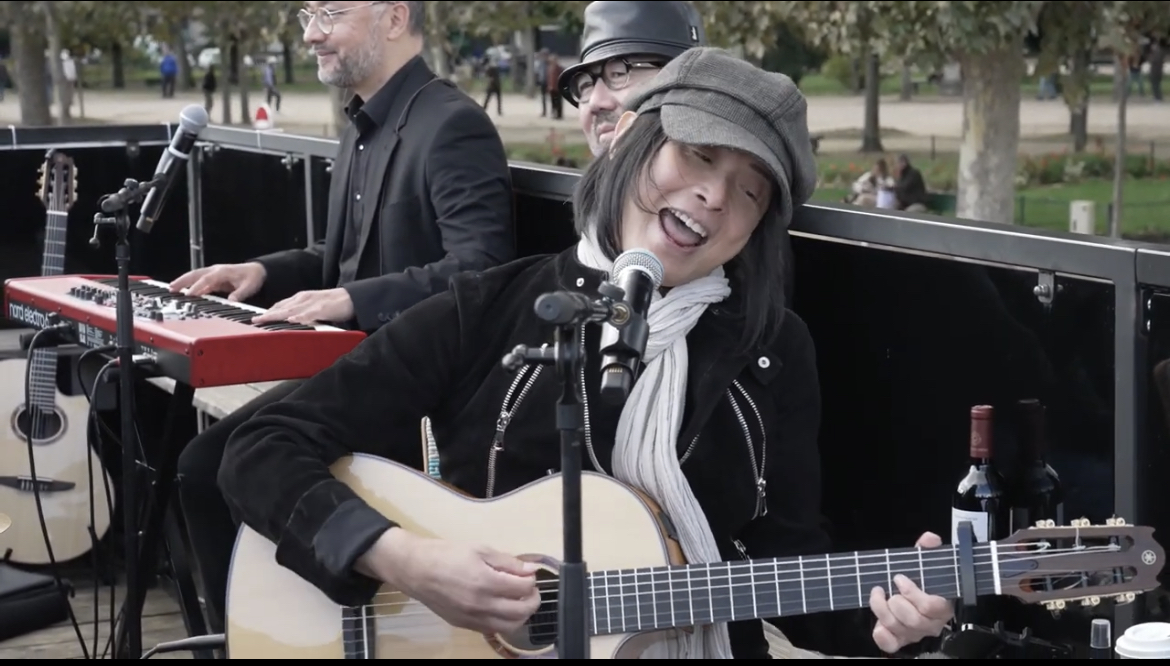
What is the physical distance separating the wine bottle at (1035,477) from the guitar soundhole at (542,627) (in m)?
0.90

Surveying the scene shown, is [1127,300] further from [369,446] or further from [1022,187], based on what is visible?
[1022,187]

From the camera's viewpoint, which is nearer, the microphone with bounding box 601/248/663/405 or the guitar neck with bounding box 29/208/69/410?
the microphone with bounding box 601/248/663/405

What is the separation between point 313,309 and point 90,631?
7.60 ft

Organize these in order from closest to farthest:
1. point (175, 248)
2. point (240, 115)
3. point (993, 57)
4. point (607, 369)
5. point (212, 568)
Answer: point (607, 369) → point (212, 568) → point (175, 248) → point (993, 57) → point (240, 115)

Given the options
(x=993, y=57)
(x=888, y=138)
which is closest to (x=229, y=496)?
(x=993, y=57)

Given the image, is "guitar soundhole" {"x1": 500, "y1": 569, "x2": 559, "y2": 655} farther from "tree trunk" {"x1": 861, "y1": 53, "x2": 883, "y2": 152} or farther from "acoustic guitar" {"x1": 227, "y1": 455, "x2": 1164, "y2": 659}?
"tree trunk" {"x1": 861, "y1": 53, "x2": 883, "y2": 152}

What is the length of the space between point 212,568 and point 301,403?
1.37m

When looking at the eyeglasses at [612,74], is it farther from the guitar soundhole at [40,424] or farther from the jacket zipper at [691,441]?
the guitar soundhole at [40,424]

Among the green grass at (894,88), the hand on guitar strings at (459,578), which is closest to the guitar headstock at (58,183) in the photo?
the hand on guitar strings at (459,578)

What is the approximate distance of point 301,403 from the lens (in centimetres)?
321

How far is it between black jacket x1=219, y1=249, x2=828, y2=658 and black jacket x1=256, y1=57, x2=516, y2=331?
3.10 feet

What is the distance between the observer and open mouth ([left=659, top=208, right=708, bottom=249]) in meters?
3.10

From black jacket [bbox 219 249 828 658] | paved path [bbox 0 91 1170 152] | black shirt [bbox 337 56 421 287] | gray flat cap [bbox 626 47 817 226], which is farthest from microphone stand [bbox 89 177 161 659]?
paved path [bbox 0 91 1170 152]

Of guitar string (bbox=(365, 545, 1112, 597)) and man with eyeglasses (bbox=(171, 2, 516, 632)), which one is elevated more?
man with eyeglasses (bbox=(171, 2, 516, 632))
